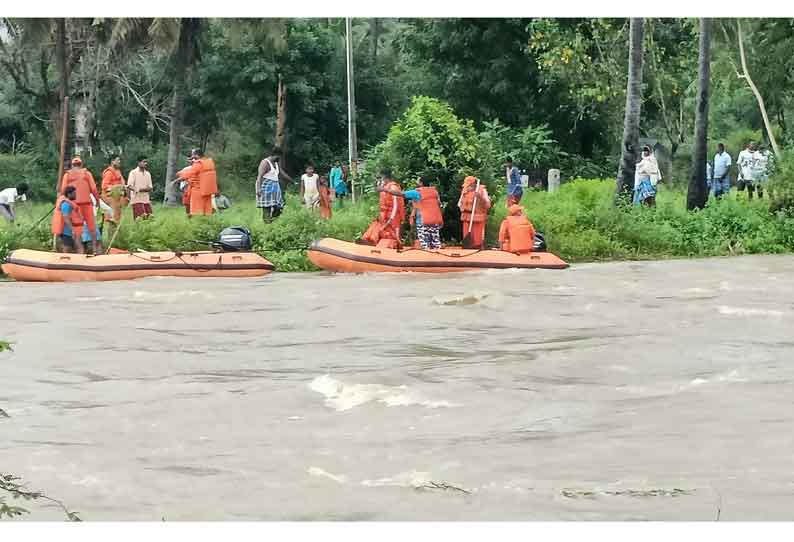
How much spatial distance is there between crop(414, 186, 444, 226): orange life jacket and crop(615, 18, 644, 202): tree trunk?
5.23 metres

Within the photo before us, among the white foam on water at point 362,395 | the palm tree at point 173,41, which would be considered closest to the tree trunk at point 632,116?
the palm tree at point 173,41

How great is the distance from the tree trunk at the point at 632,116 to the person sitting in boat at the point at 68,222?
957cm

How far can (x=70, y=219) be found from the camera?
803 inches

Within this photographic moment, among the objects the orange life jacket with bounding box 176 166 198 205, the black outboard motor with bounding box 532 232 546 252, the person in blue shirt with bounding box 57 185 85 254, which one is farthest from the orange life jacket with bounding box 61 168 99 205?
the black outboard motor with bounding box 532 232 546 252

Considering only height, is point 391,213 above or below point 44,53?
below

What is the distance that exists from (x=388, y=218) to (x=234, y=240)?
2340 millimetres

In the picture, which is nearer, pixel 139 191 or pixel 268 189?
pixel 268 189

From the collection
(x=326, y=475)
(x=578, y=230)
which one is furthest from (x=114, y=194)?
(x=326, y=475)

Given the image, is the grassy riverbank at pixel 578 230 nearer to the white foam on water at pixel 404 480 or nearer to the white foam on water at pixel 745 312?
the white foam on water at pixel 745 312

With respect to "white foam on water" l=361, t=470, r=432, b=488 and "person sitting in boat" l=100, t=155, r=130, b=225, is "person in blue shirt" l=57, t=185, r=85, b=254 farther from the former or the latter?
"white foam on water" l=361, t=470, r=432, b=488

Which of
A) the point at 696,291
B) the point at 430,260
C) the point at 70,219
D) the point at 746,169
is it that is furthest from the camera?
the point at 746,169

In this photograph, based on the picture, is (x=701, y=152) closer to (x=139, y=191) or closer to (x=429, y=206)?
(x=429, y=206)

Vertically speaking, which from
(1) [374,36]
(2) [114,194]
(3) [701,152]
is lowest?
(2) [114,194]

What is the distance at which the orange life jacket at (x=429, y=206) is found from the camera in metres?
20.6
